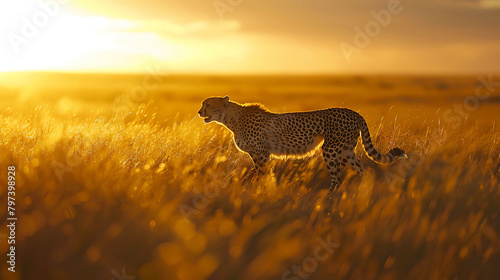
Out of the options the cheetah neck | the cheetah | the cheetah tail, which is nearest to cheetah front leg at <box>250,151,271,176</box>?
the cheetah

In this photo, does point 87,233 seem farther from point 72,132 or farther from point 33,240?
point 72,132

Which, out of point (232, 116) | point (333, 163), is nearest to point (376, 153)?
point (333, 163)

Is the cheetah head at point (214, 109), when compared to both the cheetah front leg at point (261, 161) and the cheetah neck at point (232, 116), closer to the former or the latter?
the cheetah neck at point (232, 116)

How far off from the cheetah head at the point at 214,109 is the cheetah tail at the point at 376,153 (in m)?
1.54

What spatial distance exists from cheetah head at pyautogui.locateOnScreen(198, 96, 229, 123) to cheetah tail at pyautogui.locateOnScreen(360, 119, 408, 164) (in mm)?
1543

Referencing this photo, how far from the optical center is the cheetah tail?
18.5 feet

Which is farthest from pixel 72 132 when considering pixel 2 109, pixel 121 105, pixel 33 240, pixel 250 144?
pixel 33 240

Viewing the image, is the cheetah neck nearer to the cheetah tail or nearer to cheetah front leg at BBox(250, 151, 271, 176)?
cheetah front leg at BBox(250, 151, 271, 176)

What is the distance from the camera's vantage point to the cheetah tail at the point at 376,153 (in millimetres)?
5633

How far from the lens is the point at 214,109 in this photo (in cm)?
631

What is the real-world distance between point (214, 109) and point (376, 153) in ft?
6.00

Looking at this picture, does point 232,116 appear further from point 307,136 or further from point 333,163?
point 333,163

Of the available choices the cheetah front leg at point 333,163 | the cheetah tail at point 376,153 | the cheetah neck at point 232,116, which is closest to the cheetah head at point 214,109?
the cheetah neck at point 232,116

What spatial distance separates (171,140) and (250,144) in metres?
0.83
